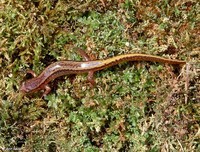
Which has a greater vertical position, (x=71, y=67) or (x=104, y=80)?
(x=71, y=67)

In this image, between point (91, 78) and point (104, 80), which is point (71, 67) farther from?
point (104, 80)

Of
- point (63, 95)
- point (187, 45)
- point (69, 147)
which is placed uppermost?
point (187, 45)

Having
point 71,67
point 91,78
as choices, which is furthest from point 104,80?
point 71,67

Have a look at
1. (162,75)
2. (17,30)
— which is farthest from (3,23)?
(162,75)

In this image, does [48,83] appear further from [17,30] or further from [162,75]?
[162,75]

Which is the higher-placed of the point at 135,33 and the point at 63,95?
the point at 135,33

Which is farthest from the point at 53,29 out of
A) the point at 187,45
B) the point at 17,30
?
the point at 187,45

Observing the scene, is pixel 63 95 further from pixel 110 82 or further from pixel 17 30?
pixel 17 30

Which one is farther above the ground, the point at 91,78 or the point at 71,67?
the point at 71,67
